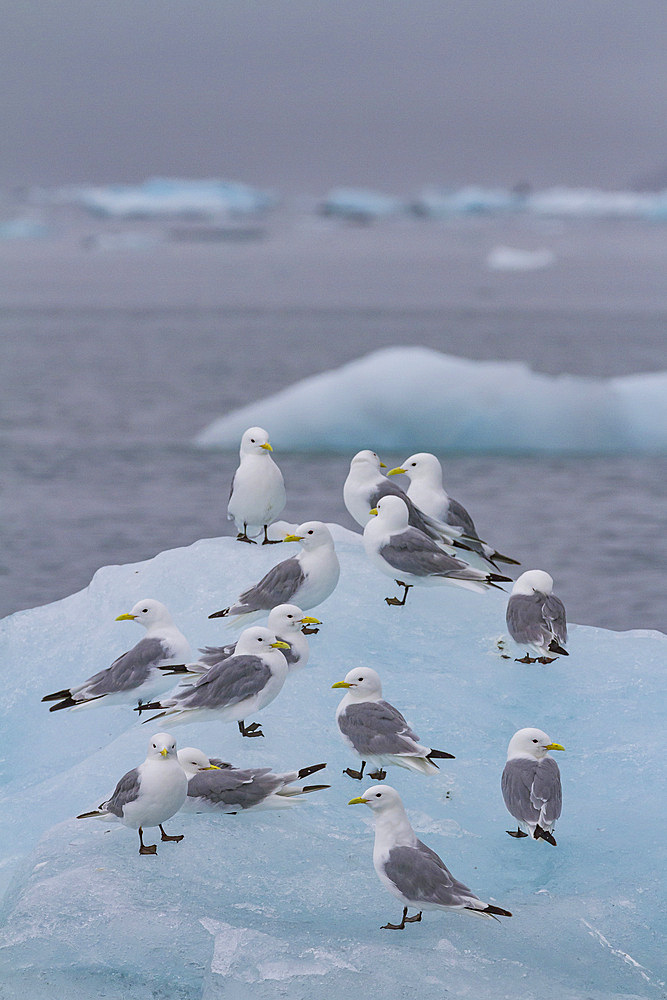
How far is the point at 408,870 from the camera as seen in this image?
3.91 m

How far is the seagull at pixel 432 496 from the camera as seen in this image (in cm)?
624

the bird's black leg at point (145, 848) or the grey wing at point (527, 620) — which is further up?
the grey wing at point (527, 620)

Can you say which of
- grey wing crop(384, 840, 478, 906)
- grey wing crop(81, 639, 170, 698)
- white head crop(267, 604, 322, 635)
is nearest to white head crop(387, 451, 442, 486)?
white head crop(267, 604, 322, 635)

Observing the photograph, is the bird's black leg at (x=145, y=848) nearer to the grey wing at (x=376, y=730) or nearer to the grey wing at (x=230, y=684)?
the grey wing at (x=230, y=684)

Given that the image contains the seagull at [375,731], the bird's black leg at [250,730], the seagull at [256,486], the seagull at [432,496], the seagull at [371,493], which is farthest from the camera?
the seagull at [432,496]

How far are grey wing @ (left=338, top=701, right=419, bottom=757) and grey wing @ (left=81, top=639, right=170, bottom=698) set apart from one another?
0.91 m

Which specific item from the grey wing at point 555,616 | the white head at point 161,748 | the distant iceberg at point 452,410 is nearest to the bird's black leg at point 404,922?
the white head at point 161,748

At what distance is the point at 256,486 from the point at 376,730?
1.93 metres

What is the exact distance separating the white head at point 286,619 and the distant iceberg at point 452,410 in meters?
9.64

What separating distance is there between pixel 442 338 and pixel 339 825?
34170 millimetres

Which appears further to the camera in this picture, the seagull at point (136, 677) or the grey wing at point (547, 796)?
the seagull at point (136, 677)

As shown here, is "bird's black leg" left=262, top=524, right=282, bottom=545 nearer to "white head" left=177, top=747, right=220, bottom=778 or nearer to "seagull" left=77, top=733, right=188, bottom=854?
"white head" left=177, top=747, right=220, bottom=778

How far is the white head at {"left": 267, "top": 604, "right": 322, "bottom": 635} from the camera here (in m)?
4.98

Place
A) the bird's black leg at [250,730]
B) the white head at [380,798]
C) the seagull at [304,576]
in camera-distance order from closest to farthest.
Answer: the white head at [380,798]
the bird's black leg at [250,730]
the seagull at [304,576]
